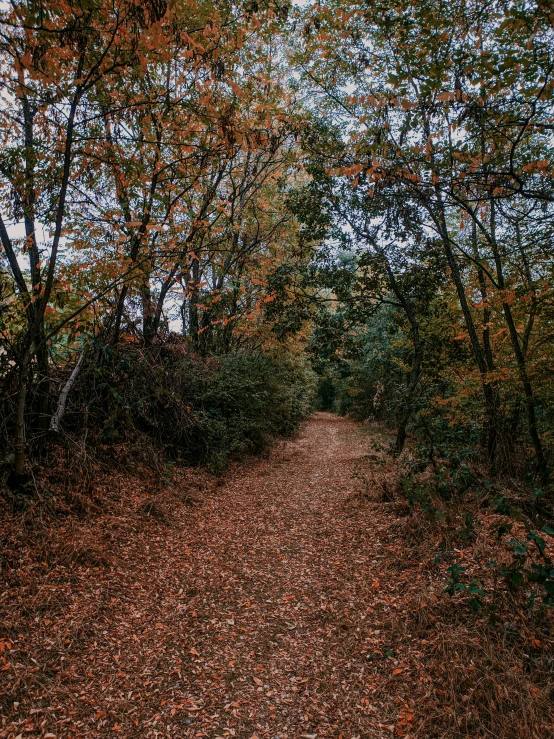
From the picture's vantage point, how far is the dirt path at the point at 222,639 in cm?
236

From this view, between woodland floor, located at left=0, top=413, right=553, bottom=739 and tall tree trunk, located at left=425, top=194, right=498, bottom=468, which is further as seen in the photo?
tall tree trunk, located at left=425, top=194, right=498, bottom=468

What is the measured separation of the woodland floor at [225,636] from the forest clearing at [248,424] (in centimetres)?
2

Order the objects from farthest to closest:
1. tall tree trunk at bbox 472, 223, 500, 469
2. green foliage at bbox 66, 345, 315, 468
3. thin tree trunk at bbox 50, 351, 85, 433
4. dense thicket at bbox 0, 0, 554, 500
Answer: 1. tall tree trunk at bbox 472, 223, 500, 469
2. green foliage at bbox 66, 345, 315, 468
3. thin tree trunk at bbox 50, 351, 85, 433
4. dense thicket at bbox 0, 0, 554, 500

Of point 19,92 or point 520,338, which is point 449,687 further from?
point 520,338

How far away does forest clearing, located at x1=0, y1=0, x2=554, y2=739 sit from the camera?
2553 mm

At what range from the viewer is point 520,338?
6.88 m

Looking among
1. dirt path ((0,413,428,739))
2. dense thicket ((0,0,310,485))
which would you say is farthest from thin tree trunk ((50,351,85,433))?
dirt path ((0,413,428,739))

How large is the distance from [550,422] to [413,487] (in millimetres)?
2739

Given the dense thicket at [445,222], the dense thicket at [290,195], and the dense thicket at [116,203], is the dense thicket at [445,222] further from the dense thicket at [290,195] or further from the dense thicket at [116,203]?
the dense thicket at [116,203]

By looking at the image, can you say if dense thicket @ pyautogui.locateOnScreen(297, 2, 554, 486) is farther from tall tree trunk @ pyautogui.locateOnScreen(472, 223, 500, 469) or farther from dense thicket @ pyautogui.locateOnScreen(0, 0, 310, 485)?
dense thicket @ pyautogui.locateOnScreen(0, 0, 310, 485)

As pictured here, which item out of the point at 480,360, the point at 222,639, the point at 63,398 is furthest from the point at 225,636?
the point at 480,360

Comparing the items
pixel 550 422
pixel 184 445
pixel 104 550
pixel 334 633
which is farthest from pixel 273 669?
pixel 550 422

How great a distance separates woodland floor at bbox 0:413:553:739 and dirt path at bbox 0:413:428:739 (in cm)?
1

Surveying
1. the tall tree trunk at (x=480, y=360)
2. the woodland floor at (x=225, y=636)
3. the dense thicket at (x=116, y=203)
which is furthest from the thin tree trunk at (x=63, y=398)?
the tall tree trunk at (x=480, y=360)
